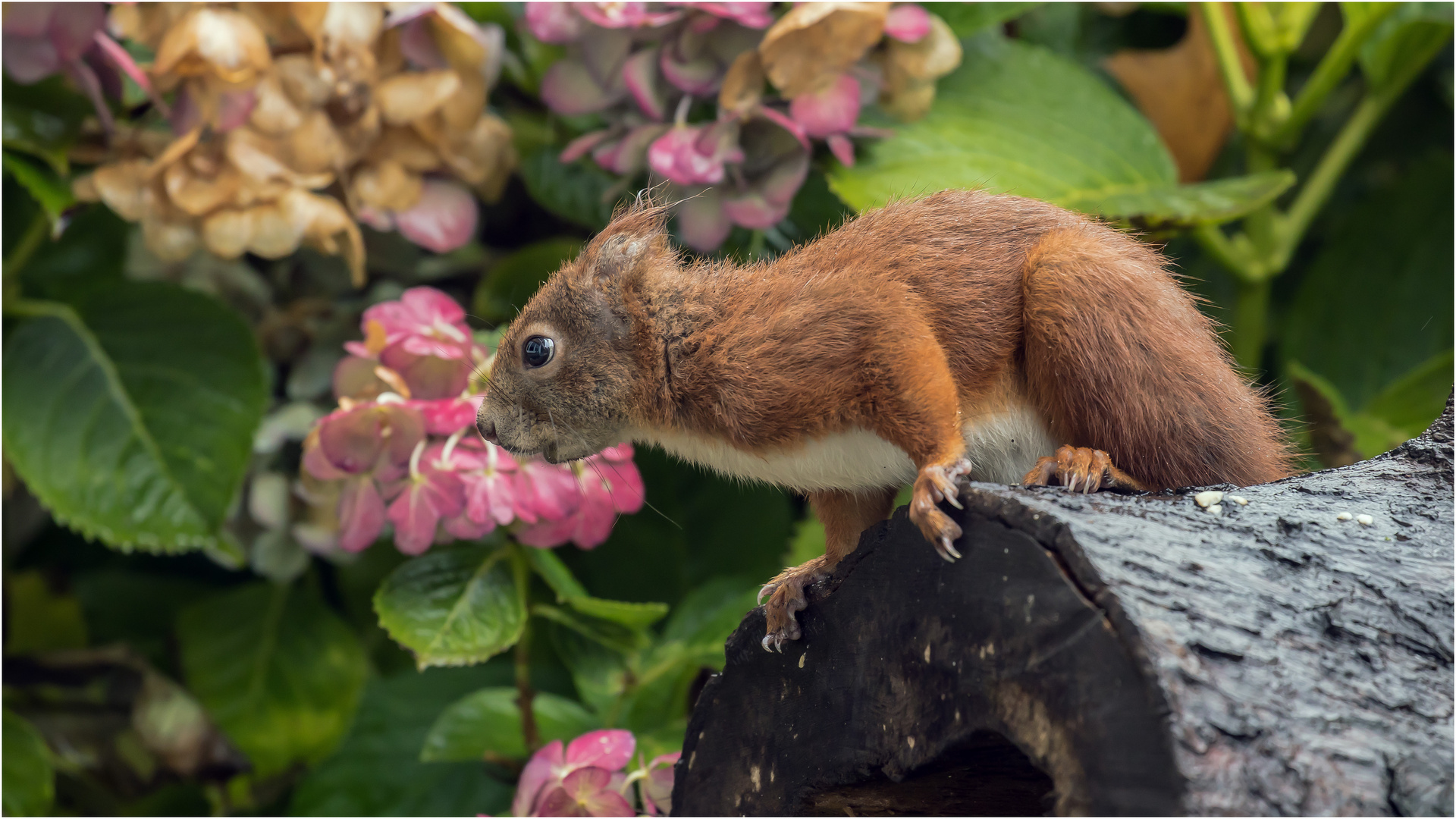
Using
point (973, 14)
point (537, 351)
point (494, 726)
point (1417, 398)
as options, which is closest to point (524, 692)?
point (494, 726)

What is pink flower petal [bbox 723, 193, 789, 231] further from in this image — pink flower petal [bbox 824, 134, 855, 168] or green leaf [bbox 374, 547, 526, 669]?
green leaf [bbox 374, 547, 526, 669]

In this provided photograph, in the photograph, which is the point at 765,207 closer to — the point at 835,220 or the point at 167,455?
the point at 835,220

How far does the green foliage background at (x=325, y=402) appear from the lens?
1.10 metres

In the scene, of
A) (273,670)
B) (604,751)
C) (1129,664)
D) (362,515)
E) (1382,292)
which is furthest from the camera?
(1382,292)

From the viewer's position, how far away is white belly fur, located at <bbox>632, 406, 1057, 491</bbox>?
738mm

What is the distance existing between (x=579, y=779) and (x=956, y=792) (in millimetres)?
347

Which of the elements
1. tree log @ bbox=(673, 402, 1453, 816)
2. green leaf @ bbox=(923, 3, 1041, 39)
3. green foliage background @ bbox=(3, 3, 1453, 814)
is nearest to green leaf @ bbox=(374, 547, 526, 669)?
green foliage background @ bbox=(3, 3, 1453, 814)

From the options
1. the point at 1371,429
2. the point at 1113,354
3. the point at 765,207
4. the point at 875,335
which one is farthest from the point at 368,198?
the point at 1371,429

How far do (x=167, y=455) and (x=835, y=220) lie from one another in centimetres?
77

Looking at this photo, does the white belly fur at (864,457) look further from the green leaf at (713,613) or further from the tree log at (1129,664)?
the green leaf at (713,613)

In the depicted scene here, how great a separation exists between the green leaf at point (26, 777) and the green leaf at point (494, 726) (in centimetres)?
42

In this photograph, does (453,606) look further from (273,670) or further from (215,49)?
(215,49)

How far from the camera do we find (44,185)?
111 cm

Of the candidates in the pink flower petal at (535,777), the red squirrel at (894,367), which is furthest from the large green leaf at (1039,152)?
the pink flower petal at (535,777)
